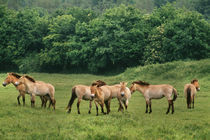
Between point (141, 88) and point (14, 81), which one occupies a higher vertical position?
point (14, 81)

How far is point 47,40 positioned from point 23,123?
162ft

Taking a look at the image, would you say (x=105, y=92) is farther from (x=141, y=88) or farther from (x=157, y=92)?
(x=157, y=92)

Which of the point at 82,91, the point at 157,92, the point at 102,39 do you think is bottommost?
the point at 157,92

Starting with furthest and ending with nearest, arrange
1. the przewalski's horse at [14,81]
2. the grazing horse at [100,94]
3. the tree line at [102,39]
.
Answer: the tree line at [102,39] < the przewalski's horse at [14,81] < the grazing horse at [100,94]

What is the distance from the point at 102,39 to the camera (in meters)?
57.2

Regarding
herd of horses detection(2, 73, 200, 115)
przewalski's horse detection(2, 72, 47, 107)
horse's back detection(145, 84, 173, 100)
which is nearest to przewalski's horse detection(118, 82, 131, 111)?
herd of horses detection(2, 73, 200, 115)

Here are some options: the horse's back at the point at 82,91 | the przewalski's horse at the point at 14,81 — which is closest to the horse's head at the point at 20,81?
the przewalski's horse at the point at 14,81

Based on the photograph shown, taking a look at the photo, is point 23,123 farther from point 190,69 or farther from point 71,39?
point 71,39

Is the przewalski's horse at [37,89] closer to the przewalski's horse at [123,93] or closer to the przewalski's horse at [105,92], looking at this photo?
the przewalski's horse at [105,92]

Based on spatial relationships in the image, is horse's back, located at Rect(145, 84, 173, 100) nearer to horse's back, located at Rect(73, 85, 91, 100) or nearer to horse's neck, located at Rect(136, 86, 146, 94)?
horse's neck, located at Rect(136, 86, 146, 94)

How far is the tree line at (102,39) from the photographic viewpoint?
2007 inches

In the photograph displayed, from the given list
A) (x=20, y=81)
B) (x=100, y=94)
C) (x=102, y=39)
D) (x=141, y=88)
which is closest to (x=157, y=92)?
(x=141, y=88)

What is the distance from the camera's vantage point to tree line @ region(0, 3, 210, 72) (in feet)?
167

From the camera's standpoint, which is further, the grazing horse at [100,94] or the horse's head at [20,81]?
the horse's head at [20,81]
